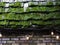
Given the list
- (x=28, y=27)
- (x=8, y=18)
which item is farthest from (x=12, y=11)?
(x=28, y=27)

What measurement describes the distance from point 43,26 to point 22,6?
67 cm

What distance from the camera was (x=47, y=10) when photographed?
13.5 ft

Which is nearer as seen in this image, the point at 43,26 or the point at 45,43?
the point at 43,26

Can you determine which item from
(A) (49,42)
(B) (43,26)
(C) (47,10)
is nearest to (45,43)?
(A) (49,42)

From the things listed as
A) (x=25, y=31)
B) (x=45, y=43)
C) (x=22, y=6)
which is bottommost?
(x=45, y=43)

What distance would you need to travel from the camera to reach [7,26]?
13.4 ft

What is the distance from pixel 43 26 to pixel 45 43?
0.47 meters

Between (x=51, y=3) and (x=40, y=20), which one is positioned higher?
(x=51, y=3)

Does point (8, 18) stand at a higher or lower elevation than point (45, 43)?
higher

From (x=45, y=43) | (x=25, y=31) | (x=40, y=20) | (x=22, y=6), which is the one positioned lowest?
(x=45, y=43)

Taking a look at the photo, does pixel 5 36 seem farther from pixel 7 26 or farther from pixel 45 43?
pixel 45 43

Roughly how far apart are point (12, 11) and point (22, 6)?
0.25 m

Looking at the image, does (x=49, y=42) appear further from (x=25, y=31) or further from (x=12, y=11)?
(x=12, y=11)

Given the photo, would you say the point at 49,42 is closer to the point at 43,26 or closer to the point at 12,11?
the point at 43,26
